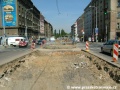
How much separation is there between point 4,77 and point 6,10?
5824 centimetres

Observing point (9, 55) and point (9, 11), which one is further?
point (9, 11)

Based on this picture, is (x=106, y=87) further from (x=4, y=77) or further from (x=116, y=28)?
(x=116, y=28)

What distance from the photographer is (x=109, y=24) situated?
73.7m

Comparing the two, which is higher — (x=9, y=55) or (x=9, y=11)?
(x=9, y=11)

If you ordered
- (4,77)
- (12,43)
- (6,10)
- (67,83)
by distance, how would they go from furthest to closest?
(6,10), (12,43), (4,77), (67,83)

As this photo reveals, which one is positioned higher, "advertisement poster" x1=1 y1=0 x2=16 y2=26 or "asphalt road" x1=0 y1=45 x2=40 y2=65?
"advertisement poster" x1=1 y1=0 x2=16 y2=26

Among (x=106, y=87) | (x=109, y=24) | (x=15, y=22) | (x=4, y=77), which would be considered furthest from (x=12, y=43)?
(x=106, y=87)

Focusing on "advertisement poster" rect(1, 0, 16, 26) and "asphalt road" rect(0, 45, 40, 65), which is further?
"advertisement poster" rect(1, 0, 16, 26)

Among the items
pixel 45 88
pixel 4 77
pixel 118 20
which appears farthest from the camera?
pixel 118 20

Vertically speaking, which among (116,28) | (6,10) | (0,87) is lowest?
(0,87)

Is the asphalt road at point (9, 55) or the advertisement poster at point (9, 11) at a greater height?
the advertisement poster at point (9, 11)

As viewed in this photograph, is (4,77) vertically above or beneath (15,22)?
beneath

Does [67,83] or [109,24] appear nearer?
[67,83]

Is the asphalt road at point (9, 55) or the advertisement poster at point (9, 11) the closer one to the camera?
the asphalt road at point (9, 55)
